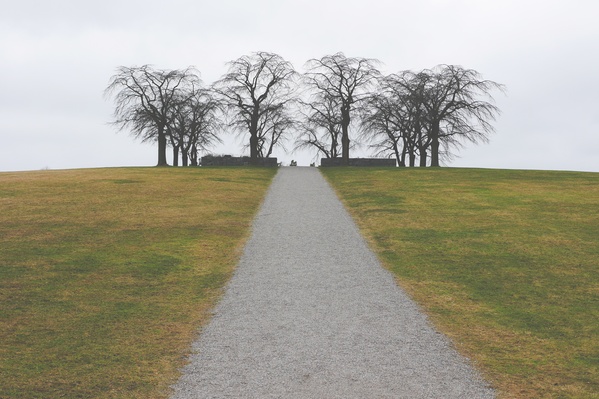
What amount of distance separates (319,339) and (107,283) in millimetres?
6544

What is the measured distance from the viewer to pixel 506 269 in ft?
51.6

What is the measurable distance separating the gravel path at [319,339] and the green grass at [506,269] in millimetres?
649

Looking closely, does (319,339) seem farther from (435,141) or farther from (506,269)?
(435,141)

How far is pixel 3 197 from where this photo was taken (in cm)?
2786

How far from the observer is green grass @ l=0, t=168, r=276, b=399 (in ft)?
29.4

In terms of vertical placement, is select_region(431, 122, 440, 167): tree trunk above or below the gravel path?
above

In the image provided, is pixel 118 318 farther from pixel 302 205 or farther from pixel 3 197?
pixel 3 197

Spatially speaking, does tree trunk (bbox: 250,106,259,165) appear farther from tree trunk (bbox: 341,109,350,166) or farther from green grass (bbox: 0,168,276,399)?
green grass (bbox: 0,168,276,399)

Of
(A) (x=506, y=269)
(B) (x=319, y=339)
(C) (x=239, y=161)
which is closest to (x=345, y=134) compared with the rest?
(C) (x=239, y=161)

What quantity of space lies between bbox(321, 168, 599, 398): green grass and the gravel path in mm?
649

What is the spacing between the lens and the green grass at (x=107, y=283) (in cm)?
897

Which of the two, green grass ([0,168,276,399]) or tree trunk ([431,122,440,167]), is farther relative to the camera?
tree trunk ([431,122,440,167])

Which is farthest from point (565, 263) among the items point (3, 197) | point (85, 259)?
point (3, 197)

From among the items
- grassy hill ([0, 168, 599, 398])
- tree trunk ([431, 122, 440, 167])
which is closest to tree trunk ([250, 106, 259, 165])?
tree trunk ([431, 122, 440, 167])
